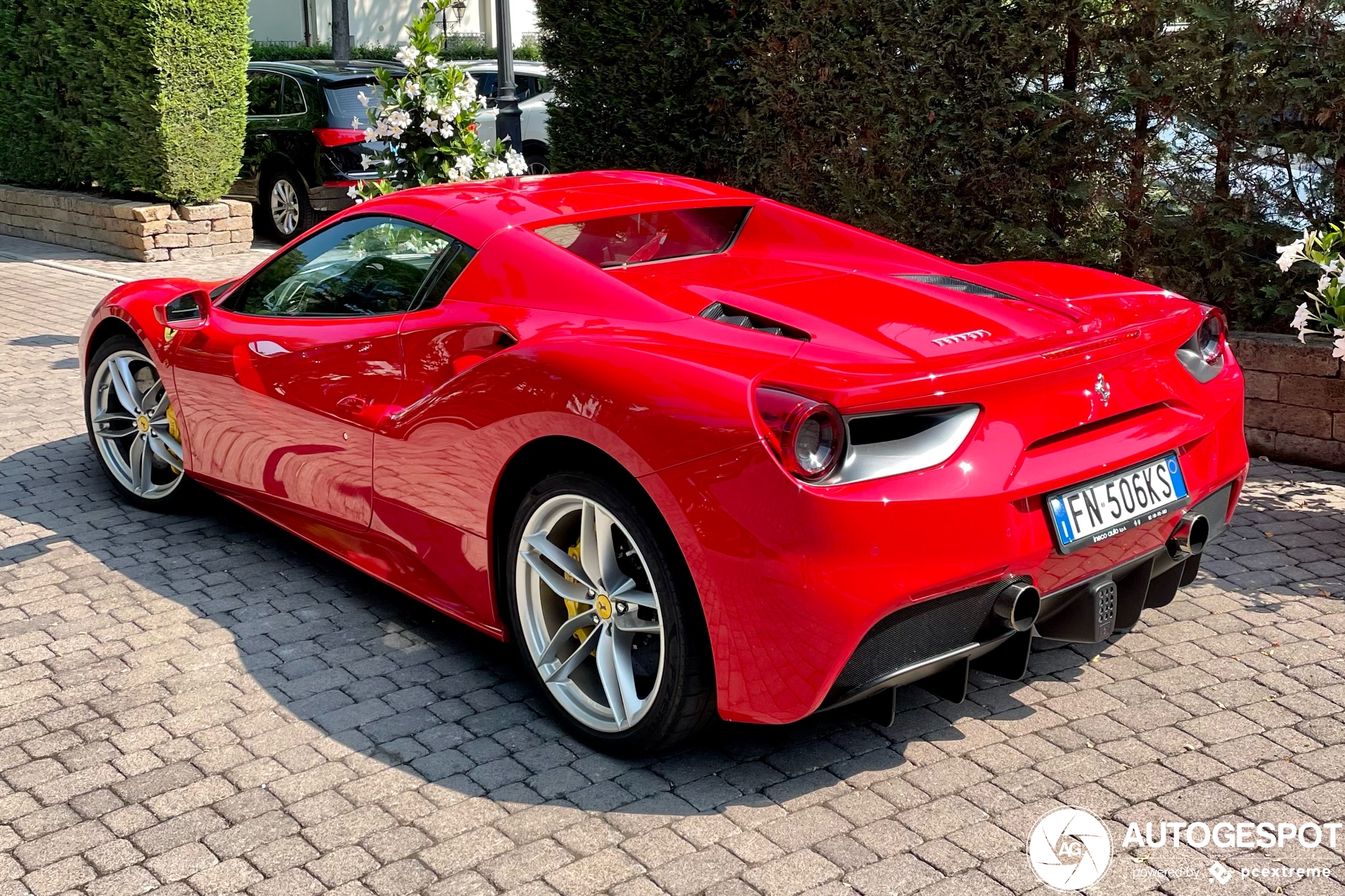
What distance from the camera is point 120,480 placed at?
576 centimetres

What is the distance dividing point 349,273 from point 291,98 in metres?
10.2

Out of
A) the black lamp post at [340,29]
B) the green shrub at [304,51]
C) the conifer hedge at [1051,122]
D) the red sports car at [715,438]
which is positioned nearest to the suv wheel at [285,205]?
the conifer hedge at [1051,122]

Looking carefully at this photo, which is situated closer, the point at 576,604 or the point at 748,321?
the point at 748,321

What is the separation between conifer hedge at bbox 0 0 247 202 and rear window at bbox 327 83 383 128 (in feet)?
2.77

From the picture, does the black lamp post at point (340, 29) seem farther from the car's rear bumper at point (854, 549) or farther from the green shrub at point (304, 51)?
the car's rear bumper at point (854, 549)

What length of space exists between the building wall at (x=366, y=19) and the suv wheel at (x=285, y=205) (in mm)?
27385

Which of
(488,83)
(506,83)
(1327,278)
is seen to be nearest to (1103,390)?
(1327,278)

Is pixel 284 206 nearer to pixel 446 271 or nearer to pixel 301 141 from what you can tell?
pixel 301 141

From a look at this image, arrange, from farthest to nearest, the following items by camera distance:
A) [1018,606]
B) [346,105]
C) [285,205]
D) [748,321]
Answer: [285,205], [346,105], [748,321], [1018,606]

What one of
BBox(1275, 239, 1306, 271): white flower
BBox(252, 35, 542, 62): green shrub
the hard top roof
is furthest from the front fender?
BBox(252, 35, 542, 62): green shrub

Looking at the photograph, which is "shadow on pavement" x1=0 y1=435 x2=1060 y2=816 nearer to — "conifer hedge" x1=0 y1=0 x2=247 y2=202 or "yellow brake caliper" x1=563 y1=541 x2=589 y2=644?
"yellow brake caliper" x1=563 y1=541 x2=589 y2=644

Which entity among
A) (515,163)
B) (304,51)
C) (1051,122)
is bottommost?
(515,163)

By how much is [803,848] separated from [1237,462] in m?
1.75

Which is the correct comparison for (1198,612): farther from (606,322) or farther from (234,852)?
(234,852)
